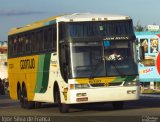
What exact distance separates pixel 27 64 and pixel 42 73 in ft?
7.65

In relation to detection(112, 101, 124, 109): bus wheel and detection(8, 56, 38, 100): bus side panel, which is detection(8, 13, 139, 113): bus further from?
detection(8, 56, 38, 100): bus side panel

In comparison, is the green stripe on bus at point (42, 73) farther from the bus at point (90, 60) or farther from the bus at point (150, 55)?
the bus at point (150, 55)

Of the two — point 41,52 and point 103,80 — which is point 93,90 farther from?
point 41,52

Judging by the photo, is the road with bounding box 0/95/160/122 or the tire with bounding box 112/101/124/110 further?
the tire with bounding box 112/101/124/110

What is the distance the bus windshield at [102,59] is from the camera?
24219mm

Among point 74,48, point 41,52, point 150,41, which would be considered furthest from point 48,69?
point 150,41

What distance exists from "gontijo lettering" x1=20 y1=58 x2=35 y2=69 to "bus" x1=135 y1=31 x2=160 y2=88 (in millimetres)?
22439

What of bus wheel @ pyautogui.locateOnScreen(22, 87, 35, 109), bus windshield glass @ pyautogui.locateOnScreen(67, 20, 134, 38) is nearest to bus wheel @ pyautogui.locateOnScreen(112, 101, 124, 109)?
bus windshield glass @ pyautogui.locateOnScreen(67, 20, 134, 38)

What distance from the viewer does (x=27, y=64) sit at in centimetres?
2994

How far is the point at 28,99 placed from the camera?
30.2 m

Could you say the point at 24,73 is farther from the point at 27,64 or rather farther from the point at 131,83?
the point at 131,83

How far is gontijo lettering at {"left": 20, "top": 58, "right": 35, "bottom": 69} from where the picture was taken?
95.3ft

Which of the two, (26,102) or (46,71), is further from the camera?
(26,102)

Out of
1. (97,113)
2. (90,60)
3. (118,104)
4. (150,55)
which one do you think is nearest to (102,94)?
(97,113)
